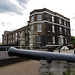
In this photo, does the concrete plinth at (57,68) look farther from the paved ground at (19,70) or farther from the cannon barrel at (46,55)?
the paved ground at (19,70)

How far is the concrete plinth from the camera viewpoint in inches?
91.5

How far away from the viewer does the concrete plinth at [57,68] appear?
2.32 metres

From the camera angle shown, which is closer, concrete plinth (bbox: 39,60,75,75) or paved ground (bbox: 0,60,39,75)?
concrete plinth (bbox: 39,60,75,75)

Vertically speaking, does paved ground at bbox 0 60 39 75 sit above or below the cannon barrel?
below

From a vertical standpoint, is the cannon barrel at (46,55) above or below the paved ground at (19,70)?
above

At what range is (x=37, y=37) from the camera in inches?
693

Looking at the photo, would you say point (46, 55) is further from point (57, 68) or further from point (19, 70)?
point (19, 70)

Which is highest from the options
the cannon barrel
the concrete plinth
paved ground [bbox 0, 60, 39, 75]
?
the cannon barrel

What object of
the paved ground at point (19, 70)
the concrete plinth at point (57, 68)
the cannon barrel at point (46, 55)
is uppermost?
the cannon barrel at point (46, 55)

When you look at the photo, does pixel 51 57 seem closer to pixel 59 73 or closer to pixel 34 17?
pixel 59 73

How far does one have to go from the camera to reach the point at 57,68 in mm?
2355

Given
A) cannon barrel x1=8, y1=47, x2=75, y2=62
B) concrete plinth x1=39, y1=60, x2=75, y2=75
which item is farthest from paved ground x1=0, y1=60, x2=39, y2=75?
concrete plinth x1=39, y1=60, x2=75, y2=75

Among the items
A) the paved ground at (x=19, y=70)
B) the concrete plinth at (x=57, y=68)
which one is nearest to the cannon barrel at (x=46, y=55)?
the concrete plinth at (x=57, y=68)

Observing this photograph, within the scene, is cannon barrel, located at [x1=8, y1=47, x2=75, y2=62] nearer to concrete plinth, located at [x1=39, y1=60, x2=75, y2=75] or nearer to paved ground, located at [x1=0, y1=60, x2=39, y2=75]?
concrete plinth, located at [x1=39, y1=60, x2=75, y2=75]
